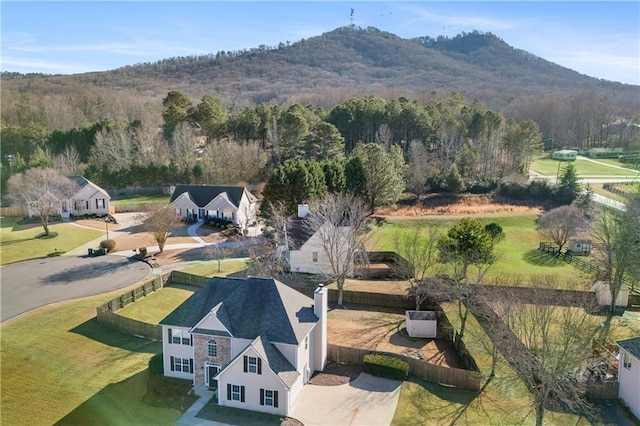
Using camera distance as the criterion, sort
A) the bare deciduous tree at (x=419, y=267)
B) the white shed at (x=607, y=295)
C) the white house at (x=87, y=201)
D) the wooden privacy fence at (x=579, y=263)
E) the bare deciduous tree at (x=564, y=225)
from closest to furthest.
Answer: the bare deciduous tree at (x=419, y=267), the white shed at (x=607, y=295), the wooden privacy fence at (x=579, y=263), the bare deciduous tree at (x=564, y=225), the white house at (x=87, y=201)

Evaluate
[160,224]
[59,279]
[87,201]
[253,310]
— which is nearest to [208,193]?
[160,224]

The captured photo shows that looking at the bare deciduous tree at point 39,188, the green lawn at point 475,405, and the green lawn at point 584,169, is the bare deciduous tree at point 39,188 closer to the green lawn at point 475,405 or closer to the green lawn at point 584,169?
the green lawn at point 475,405

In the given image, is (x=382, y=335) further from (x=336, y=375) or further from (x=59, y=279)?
(x=59, y=279)

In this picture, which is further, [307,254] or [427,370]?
[307,254]

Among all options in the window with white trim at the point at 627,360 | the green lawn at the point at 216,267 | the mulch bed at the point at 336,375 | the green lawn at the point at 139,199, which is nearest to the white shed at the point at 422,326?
the mulch bed at the point at 336,375

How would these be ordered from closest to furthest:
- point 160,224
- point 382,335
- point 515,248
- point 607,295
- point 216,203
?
point 382,335 < point 607,295 < point 160,224 < point 515,248 < point 216,203

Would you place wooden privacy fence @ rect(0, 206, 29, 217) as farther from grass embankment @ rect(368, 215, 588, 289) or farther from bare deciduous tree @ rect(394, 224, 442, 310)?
bare deciduous tree @ rect(394, 224, 442, 310)

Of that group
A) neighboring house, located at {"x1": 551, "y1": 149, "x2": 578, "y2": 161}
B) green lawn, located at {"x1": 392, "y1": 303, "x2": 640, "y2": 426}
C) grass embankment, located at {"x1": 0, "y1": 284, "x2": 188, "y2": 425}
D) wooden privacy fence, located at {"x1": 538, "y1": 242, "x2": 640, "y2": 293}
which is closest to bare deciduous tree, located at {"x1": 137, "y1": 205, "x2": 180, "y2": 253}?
grass embankment, located at {"x1": 0, "y1": 284, "x2": 188, "y2": 425}

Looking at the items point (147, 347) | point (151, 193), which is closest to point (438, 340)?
point (147, 347)
